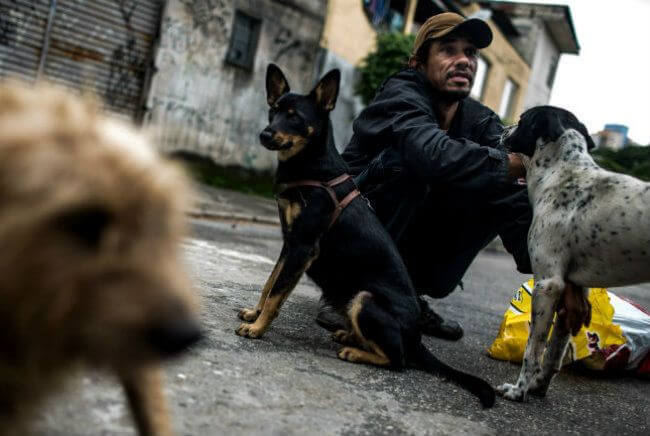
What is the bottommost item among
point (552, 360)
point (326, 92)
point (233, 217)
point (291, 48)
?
point (233, 217)

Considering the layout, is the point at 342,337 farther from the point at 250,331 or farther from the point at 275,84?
the point at 275,84

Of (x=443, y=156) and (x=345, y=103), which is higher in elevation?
(x=345, y=103)

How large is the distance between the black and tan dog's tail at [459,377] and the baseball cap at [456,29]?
224 centimetres

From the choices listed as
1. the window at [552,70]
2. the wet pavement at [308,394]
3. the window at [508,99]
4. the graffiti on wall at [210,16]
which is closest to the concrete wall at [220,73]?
the graffiti on wall at [210,16]

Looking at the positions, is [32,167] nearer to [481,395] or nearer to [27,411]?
[27,411]

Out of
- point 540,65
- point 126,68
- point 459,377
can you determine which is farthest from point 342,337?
point 540,65

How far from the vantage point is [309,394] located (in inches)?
99.3

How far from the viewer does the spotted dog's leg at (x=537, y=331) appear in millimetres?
3006

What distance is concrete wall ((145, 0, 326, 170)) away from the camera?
12.0 meters

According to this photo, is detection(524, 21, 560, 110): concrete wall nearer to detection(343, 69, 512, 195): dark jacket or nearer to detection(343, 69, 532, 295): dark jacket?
detection(343, 69, 512, 195): dark jacket

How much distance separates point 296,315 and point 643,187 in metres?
2.22

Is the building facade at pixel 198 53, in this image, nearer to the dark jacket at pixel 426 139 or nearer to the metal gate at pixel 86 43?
the metal gate at pixel 86 43

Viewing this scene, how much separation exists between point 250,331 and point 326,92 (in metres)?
1.53

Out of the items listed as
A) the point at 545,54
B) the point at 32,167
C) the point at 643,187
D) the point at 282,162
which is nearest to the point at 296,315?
the point at 282,162
